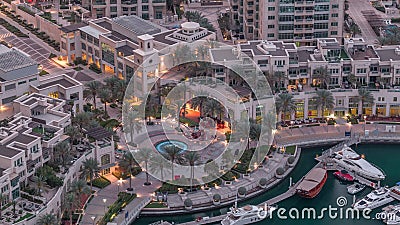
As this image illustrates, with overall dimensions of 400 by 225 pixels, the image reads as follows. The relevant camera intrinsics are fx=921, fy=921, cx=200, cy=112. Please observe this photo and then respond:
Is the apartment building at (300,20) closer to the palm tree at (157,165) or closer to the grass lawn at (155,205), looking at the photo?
the palm tree at (157,165)

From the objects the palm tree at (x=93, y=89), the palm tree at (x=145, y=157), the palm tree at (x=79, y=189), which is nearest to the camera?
the palm tree at (x=79, y=189)

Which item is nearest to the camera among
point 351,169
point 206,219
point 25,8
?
point 206,219

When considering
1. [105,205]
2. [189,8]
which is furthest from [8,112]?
[189,8]

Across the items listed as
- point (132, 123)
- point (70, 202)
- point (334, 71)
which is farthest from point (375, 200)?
point (70, 202)

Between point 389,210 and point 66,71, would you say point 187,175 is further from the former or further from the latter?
point 66,71

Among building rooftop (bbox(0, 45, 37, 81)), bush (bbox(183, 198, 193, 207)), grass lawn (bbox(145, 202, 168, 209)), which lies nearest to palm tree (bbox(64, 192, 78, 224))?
grass lawn (bbox(145, 202, 168, 209))

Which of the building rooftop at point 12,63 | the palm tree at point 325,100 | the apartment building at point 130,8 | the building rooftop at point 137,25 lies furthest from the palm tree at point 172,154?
the apartment building at point 130,8

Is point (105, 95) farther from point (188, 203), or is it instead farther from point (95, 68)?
point (188, 203)
